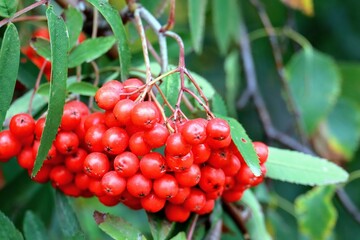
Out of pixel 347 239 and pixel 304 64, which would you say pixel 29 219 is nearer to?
pixel 304 64

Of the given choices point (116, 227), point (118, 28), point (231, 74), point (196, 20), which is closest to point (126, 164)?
point (116, 227)

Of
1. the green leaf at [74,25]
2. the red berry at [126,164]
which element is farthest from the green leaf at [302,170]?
the green leaf at [74,25]

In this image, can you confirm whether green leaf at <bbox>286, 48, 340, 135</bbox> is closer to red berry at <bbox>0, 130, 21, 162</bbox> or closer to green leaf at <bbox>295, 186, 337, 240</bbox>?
green leaf at <bbox>295, 186, 337, 240</bbox>

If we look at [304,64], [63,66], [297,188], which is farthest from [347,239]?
[63,66]

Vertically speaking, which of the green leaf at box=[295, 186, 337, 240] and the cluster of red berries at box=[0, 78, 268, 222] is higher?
the cluster of red berries at box=[0, 78, 268, 222]

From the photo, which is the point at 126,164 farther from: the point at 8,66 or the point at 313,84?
the point at 313,84

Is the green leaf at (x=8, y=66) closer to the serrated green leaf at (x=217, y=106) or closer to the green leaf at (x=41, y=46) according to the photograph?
the green leaf at (x=41, y=46)

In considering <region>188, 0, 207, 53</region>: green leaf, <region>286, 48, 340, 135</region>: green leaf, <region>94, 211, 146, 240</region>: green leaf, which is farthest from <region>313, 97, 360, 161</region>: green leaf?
<region>94, 211, 146, 240</region>: green leaf
